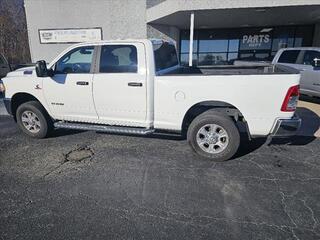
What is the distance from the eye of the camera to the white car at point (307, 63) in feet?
26.6

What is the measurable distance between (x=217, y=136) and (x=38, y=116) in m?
3.66

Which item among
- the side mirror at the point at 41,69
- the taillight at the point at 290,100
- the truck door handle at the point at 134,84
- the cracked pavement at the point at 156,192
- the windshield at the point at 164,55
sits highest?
the windshield at the point at 164,55

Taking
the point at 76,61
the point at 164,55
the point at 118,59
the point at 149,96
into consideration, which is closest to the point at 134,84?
the point at 149,96

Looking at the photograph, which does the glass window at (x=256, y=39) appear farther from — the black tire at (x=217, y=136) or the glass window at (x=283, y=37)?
the black tire at (x=217, y=136)

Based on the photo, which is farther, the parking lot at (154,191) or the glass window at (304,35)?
the glass window at (304,35)

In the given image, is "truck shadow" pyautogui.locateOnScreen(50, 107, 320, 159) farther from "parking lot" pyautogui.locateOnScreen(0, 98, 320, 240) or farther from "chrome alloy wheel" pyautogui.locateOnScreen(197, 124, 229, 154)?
"chrome alloy wheel" pyautogui.locateOnScreen(197, 124, 229, 154)

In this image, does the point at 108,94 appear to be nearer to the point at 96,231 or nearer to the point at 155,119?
the point at 155,119

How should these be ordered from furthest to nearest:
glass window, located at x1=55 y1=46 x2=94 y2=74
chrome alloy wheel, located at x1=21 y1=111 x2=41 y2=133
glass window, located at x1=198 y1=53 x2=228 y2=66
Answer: glass window, located at x1=198 y1=53 x2=228 y2=66
chrome alloy wheel, located at x1=21 y1=111 x2=41 y2=133
glass window, located at x1=55 y1=46 x2=94 y2=74

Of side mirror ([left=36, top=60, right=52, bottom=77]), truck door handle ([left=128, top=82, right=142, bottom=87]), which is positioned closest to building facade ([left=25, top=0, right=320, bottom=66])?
truck door handle ([left=128, top=82, right=142, bottom=87])

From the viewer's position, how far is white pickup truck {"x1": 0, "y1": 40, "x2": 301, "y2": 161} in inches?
150

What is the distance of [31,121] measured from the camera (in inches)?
210

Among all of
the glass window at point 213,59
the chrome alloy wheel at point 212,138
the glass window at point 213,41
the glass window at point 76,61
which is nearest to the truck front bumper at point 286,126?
the chrome alloy wheel at point 212,138

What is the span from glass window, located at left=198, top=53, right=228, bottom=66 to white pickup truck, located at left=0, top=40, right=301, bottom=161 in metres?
12.3

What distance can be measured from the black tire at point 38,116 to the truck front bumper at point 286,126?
4.39 m
